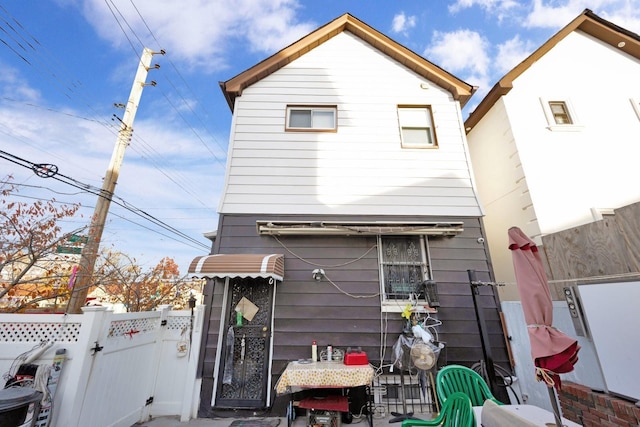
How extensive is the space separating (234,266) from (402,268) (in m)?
3.03

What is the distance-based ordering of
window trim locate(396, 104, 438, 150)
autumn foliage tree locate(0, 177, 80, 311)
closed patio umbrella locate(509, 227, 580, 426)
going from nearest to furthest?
closed patio umbrella locate(509, 227, 580, 426), autumn foliage tree locate(0, 177, 80, 311), window trim locate(396, 104, 438, 150)

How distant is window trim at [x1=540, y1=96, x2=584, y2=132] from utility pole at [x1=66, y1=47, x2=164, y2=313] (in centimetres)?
1002

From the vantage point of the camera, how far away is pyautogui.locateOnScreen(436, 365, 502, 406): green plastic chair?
321 centimetres

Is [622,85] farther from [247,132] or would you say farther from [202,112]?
[202,112]

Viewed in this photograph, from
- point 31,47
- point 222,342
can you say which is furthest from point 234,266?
point 31,47

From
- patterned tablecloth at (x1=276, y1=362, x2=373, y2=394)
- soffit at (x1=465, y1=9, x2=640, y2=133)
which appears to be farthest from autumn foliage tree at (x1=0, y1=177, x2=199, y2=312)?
soffit at (x1=465, y1=9, x2=640, y2=133)

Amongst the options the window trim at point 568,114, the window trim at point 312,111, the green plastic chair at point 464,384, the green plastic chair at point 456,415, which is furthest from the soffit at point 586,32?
the green plastic chair at point 456,415

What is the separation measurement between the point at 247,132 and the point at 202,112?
254 inches

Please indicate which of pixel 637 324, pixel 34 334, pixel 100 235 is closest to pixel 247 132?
pixel 100 235

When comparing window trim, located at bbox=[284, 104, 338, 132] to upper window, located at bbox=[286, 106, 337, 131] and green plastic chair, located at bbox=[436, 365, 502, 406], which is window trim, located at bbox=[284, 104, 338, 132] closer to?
upper window, located at bbox=[286, 106, 337, 131]

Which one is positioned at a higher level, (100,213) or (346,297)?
(100,213)

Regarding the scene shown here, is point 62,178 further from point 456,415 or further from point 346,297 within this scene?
point 456,415

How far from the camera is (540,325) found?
206cm

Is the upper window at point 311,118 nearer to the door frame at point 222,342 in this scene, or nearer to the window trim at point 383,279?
the window trim at point 383,279
